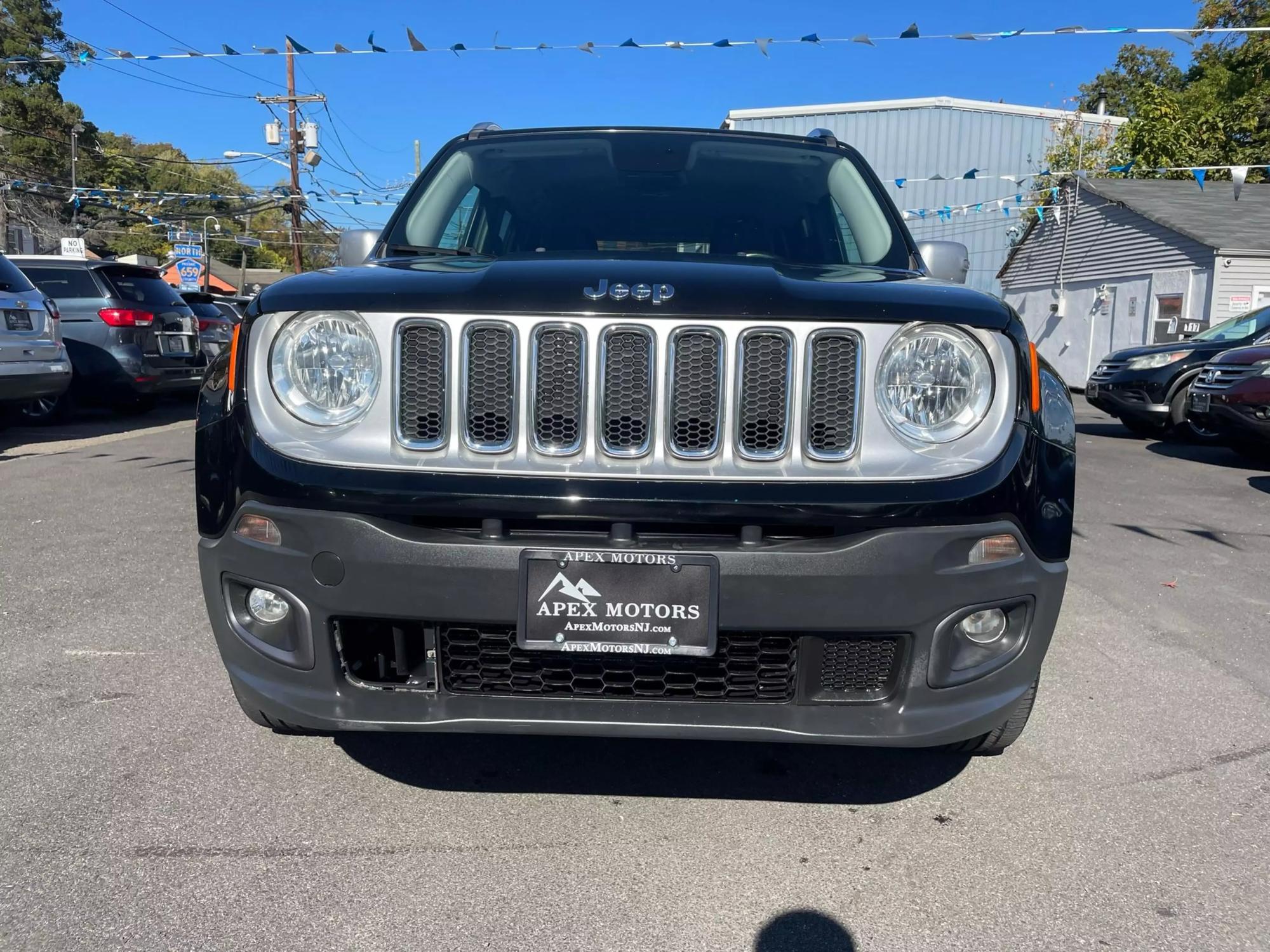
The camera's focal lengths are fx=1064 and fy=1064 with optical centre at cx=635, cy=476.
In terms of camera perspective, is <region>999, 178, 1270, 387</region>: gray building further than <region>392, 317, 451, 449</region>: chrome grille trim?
Yes

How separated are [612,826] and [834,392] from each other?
1205 millimetres

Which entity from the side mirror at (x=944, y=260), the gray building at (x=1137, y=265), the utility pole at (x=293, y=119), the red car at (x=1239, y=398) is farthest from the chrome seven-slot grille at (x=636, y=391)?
the utility pole at (x=293, y=119)

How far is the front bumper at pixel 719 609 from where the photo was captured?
2150 mm

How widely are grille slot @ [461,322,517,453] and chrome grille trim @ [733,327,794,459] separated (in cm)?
48

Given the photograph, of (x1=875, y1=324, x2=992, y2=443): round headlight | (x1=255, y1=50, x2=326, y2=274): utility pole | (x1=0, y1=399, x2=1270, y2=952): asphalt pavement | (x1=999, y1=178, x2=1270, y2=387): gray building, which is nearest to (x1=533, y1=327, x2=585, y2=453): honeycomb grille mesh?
(x1=875, y1=324, x2=992, y2=443): round headlight

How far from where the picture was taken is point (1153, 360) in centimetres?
1175

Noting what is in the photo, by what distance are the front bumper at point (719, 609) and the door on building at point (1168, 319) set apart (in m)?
19.1

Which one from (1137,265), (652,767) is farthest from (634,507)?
(1137,265)

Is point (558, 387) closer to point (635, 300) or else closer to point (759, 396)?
point (635, 300)

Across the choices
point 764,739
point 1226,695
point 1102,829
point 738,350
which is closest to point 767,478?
point 738,350

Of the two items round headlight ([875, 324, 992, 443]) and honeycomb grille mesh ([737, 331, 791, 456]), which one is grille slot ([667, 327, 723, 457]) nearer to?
honeycomb grille mesh ([737, 331, 791, 456])

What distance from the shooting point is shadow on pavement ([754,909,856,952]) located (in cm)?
214

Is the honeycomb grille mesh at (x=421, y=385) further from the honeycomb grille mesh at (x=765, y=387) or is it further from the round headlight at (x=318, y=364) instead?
the honeycomb grille mesh at (x=765, y=387)

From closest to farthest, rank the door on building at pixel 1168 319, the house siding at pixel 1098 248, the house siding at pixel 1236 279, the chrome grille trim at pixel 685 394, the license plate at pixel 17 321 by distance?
the chrome grille trim at pixel 685 394 < the license plate at pixel 17 321 < the house siding at pixel 1236 279 < the door on building at pixel 1168 319 < the house siding at pixel 1098 248
